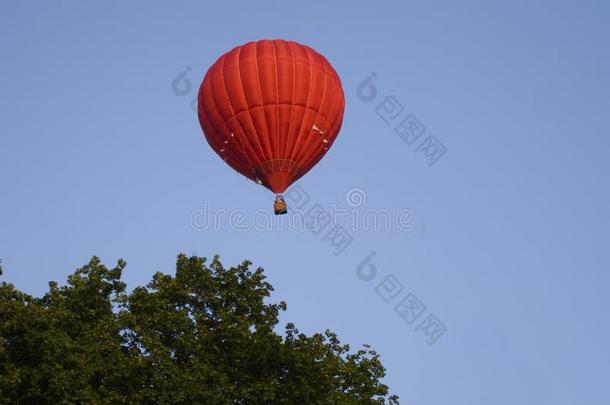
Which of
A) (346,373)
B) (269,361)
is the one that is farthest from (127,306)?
(346,373)

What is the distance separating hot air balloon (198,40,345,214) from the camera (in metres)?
44.7

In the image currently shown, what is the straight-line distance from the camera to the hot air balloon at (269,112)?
44719mm

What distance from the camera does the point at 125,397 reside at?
3600cm

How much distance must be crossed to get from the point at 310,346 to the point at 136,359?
20.1 feet

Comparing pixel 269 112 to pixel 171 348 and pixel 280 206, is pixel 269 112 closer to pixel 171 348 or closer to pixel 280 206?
pixel 280 206

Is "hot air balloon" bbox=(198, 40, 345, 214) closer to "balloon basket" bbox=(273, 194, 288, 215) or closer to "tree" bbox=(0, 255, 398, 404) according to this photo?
"balloon basket" bbox=(273, 194, 288, 215)

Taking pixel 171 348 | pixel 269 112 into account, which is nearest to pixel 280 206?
pixel 269 112

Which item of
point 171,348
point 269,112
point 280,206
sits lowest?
point 171,348

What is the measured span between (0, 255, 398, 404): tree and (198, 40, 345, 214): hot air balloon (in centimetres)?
548

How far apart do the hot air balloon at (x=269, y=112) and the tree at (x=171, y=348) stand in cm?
548

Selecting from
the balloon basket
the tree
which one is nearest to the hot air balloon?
the balloon basket

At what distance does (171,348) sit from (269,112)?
1078cm

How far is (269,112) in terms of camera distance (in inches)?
1757

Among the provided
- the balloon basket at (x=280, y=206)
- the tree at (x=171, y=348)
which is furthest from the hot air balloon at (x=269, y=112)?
the tree at (x=171, y=348)
